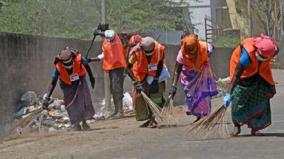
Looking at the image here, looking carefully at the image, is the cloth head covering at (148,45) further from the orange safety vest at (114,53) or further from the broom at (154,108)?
the orange safety vest at (114,53)

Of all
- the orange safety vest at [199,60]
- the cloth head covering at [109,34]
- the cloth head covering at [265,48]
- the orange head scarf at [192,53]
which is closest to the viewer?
the cloth head covering at [265,48]

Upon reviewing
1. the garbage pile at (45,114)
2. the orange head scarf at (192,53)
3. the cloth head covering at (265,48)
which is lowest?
the garbage pile at (45,114)

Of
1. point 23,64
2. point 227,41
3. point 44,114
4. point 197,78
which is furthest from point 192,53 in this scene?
point 227,41

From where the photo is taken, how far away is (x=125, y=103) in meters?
18.8

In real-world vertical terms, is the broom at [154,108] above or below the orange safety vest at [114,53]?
below

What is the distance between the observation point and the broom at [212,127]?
11.3 m

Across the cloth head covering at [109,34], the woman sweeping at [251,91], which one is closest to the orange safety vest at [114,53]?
the cloth head covering at [109,34]

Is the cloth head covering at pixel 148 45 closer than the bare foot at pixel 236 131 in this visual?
No

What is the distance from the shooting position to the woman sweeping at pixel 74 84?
1361 cm

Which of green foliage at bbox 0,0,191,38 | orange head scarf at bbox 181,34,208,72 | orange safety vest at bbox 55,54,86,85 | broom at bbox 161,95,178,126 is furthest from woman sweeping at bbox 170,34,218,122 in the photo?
green foliage at bbox 0,0,191,38

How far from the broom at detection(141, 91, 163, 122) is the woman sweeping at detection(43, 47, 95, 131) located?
1.14 metres

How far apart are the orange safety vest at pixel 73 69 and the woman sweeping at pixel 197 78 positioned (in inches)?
63.8

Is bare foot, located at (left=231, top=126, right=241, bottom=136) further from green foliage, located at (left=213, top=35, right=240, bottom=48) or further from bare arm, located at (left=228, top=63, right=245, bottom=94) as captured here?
green foliage, located at (left=213, top=35, right=240, bottom=48)

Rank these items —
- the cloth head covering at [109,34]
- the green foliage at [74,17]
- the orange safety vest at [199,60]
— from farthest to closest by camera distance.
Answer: the green foliage at [74,17]
the cloth head covering at [109,34]
the orange safety vest at [199,60]
